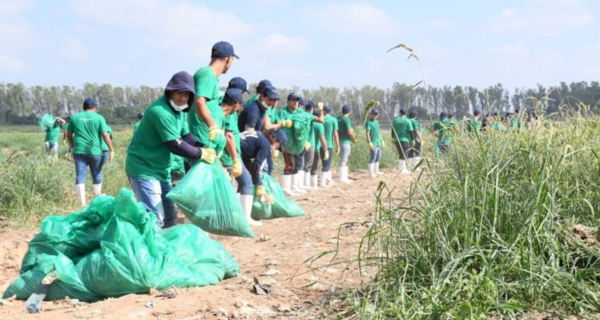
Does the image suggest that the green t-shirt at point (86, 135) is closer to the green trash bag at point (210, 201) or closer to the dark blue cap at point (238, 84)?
the dark blue cap at point (238, 84)

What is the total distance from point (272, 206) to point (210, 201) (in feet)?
7.10

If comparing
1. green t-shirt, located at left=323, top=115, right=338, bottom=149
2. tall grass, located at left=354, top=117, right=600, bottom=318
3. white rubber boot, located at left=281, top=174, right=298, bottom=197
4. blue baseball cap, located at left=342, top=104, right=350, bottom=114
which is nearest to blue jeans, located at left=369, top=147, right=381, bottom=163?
blue baseball cap, located at left=342, top=104, right=350, bottom=114

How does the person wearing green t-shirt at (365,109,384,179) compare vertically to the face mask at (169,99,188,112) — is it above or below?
below

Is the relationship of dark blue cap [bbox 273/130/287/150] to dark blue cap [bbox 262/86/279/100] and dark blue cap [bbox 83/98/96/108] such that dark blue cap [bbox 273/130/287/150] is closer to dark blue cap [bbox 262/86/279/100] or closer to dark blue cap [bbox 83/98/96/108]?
dark blue cap [bbox 262/86/279/100]

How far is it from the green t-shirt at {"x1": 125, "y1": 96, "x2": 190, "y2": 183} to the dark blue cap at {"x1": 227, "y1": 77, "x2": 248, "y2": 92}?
1818mm

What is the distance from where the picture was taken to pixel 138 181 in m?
4.33

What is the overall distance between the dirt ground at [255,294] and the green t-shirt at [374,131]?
6.86 m

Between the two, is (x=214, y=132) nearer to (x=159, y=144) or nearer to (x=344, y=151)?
(x=159, y=144)

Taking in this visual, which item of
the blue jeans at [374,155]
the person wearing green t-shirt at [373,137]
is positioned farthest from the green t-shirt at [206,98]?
the blue jeans at [374,155]

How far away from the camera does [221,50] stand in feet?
17.1

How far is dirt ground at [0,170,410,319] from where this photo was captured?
3.13m

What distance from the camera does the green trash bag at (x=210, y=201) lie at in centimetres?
449

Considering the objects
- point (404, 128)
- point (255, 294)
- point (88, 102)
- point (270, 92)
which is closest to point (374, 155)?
point (404, 128)

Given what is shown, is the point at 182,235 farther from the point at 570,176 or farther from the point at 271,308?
the point at 570,176
